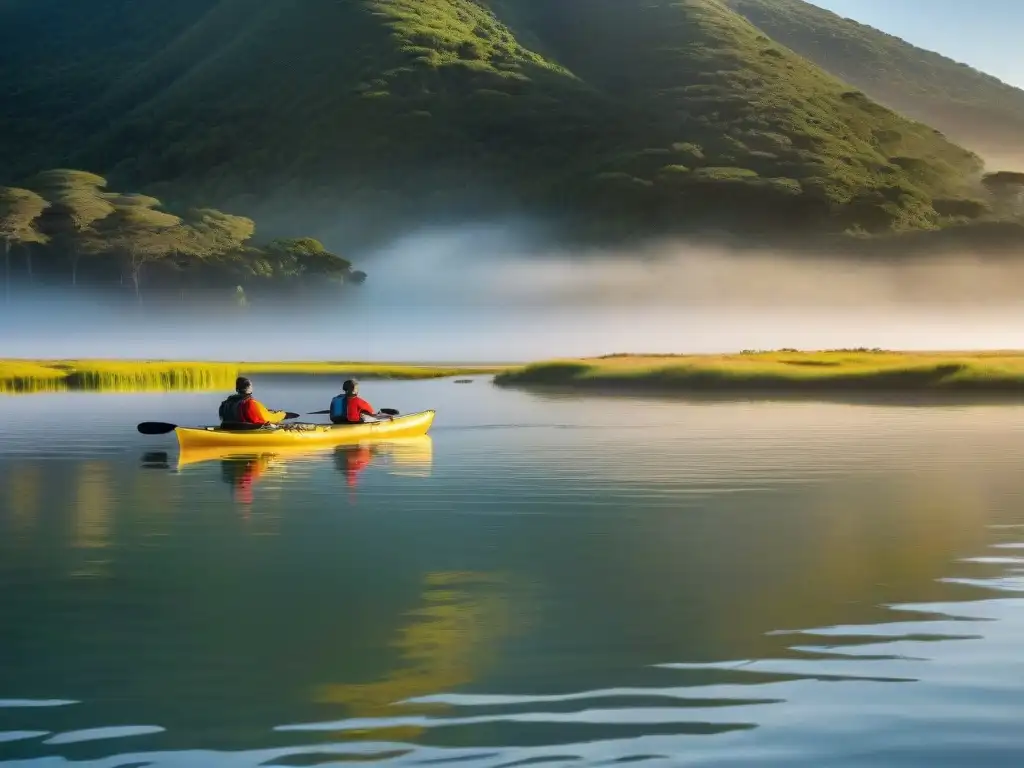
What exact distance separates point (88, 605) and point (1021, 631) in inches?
455

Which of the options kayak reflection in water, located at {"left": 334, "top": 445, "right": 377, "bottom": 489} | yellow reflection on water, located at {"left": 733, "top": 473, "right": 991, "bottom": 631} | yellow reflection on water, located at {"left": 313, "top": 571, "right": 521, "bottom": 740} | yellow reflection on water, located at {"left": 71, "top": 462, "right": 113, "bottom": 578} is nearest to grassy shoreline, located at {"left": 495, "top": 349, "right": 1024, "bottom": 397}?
kayak reflection in water, located at {"left": 334, "top": 445, "right": 377, "bottom": 489}

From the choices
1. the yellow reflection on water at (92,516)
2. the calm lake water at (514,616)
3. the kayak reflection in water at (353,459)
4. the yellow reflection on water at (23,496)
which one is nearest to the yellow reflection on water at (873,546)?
the calm lake water at (514,616)

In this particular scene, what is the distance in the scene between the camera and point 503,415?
2763 inches

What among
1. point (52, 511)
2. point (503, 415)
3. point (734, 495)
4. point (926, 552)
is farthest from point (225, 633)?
point (503, 415)

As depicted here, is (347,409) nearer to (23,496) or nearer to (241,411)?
(241,411)

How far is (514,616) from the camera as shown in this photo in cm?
1948

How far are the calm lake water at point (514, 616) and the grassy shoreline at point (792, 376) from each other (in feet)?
187

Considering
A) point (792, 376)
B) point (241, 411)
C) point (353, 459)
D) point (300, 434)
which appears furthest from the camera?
point (792, 376)

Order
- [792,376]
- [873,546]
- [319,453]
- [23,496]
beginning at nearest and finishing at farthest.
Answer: [873,546]
[23,496]
[319,453]
[792,376]

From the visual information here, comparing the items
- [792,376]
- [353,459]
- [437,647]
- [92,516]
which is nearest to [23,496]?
[92,516]

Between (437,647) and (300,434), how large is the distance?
101 ft

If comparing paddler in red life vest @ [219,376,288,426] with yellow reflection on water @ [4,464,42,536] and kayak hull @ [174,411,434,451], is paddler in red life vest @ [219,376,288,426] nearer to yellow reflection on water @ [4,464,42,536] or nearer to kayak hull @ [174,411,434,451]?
kayak hull @ [174,411,434,451]

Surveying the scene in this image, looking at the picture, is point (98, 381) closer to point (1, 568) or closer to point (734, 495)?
point (734, 495)

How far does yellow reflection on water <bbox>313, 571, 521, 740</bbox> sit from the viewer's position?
1484cm
